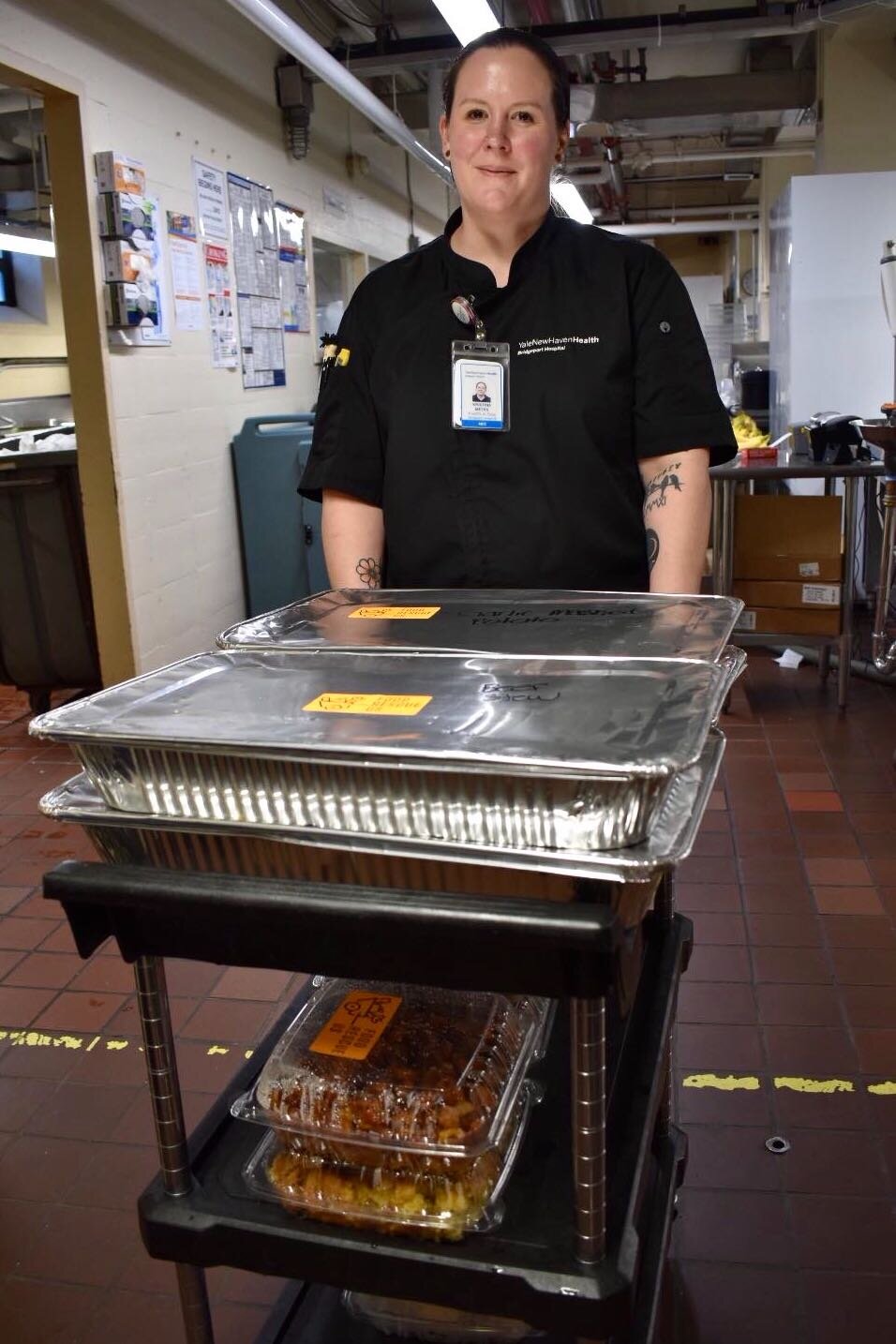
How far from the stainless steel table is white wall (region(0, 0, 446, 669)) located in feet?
6.99

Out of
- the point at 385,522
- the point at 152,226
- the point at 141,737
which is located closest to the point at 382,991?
the point at 141,737

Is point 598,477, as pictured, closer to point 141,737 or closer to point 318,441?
point 318,441

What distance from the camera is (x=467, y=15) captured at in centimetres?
404

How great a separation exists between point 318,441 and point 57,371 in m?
8.54

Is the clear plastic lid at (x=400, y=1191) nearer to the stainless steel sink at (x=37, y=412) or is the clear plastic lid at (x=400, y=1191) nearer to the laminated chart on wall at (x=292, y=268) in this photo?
the laminated chart on wall at (x=292, y=268)

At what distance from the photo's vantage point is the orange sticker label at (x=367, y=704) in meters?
0.84

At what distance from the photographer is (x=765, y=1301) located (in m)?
1.50

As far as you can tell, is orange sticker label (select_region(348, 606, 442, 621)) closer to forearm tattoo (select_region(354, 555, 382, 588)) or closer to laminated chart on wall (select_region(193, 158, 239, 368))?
forearm tattoo (select_region(354, 555, 382, 588))

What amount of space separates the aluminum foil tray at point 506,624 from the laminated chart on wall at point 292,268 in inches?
194

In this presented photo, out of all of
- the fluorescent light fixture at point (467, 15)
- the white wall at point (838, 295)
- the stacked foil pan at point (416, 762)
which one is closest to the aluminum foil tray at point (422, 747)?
the stacked foil pan at point (416, 762)

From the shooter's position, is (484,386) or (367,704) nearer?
(367,704)

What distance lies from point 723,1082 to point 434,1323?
0.97m

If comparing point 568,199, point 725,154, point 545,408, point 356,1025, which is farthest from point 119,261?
point 725,154

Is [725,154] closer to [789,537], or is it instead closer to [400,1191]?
[789,537]
